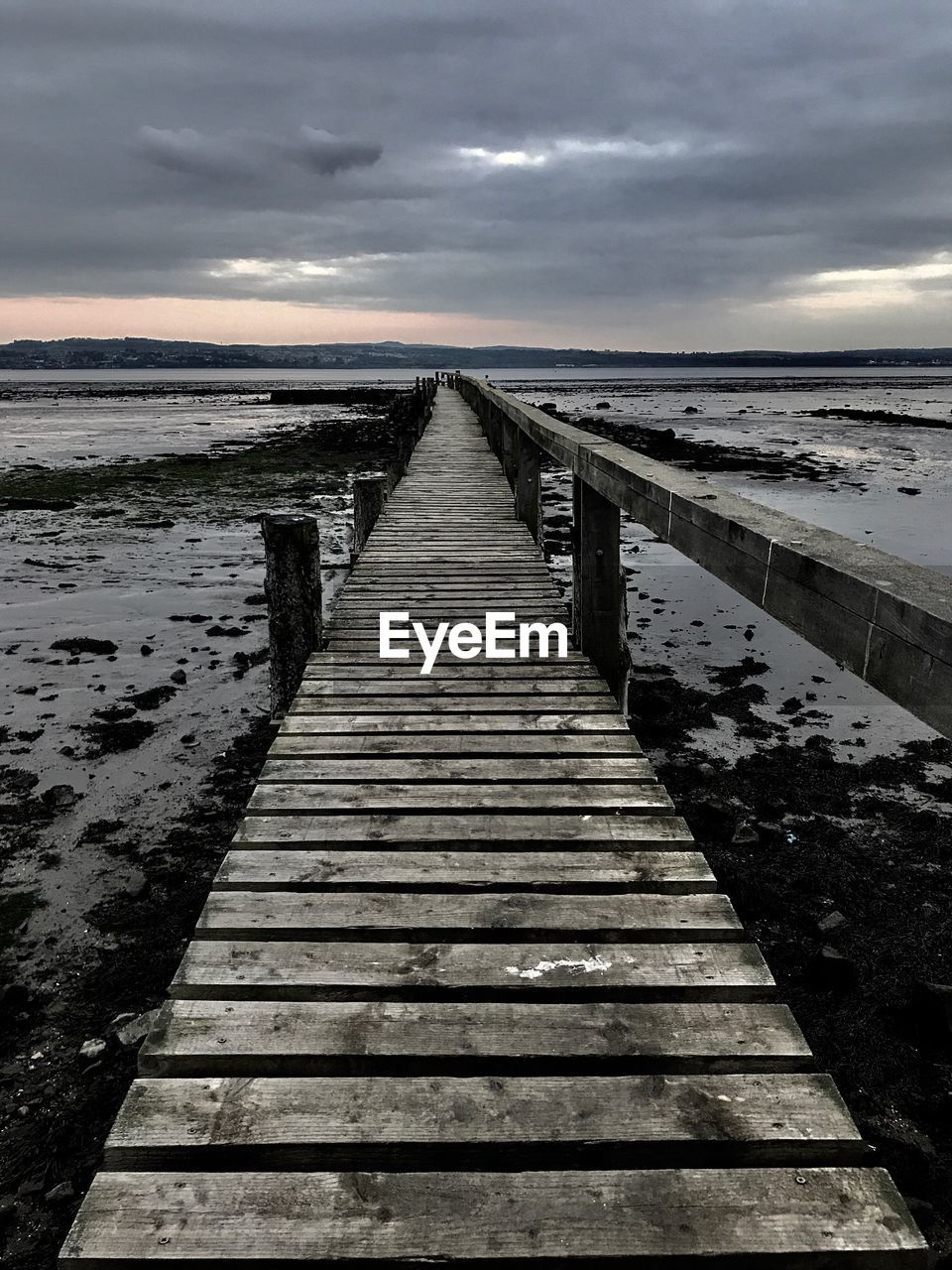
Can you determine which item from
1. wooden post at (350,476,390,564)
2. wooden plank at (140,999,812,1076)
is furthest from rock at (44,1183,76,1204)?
wooden post at (350,476,390,564)

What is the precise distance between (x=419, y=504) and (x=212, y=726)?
4.23 m

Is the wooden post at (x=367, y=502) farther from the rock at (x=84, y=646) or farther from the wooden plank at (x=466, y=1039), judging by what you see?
the wooden plank at (x=466, y=1039)

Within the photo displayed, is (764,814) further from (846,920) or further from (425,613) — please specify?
(425,613)

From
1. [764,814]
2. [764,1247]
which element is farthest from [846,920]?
[764,1247]

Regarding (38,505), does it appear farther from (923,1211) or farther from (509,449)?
(923,1211)

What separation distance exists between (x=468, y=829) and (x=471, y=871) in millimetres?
276

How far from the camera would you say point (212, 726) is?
24.3ft

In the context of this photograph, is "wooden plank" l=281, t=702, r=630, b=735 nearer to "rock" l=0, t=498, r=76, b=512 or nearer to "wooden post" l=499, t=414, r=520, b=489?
"wooden post" l=499, t=414, r=520, b=489

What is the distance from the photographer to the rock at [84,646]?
30.5 ft

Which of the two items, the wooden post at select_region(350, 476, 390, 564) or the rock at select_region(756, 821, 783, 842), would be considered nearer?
the rock at select_region(756, 821, 783, 842)

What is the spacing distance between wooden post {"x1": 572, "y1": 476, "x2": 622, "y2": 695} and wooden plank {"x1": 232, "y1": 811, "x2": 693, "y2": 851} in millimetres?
2165

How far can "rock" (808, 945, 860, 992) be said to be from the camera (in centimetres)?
428

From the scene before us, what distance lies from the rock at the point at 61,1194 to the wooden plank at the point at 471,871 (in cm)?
147

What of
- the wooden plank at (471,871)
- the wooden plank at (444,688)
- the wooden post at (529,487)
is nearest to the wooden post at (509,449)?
the wooden post at (529,487)
